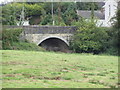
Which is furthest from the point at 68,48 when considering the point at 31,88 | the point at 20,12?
the point at 31,88

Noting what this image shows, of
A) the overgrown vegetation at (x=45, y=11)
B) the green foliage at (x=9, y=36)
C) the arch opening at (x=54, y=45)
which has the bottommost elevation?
the arch opening at (x=54, y=45)

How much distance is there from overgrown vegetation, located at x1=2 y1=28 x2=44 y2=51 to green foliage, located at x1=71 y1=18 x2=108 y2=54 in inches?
220

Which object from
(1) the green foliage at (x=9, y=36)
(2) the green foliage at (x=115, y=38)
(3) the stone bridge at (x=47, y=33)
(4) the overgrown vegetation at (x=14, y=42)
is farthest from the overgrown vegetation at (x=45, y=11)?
(2) the green foliage at (x=115, y=38)

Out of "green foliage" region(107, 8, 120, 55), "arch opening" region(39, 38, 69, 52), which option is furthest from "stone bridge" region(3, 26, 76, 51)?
"green foliage" region(107, 8, 120, 55)

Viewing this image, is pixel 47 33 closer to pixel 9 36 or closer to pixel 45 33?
pixel 45 33

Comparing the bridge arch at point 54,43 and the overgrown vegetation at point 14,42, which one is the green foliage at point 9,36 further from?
the bridge arch at point 54,43

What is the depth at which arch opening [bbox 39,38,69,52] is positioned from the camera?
141ft

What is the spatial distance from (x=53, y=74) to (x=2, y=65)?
3.33 meters

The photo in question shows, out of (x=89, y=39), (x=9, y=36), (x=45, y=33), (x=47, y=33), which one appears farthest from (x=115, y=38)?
(x=9, y=36)

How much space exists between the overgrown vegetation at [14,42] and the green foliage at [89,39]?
5.59 m

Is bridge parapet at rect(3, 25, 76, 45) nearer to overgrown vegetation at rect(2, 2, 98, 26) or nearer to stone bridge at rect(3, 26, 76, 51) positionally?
stone bridge at rect(3, 26, 76, 51)

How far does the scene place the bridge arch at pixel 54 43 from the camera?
41.6m

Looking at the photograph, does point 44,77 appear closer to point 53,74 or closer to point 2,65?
point 53,74

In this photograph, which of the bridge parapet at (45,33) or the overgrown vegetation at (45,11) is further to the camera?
the overgrown vegetation at (45,11)
